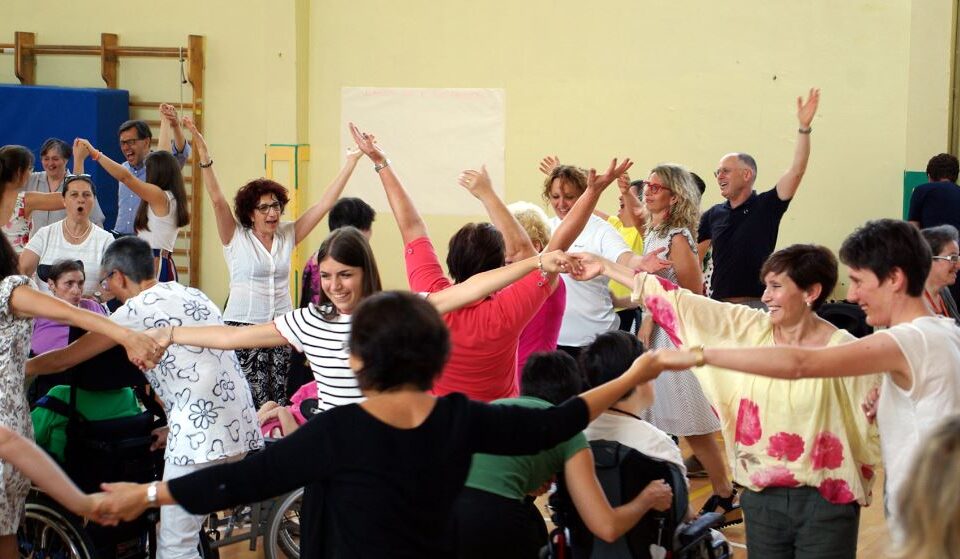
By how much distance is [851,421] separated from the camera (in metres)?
2.65

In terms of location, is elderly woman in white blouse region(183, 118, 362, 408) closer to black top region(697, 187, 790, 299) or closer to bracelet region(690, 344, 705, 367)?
black top region(697, 187, 790, 299)

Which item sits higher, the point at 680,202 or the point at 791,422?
the point at 680,202

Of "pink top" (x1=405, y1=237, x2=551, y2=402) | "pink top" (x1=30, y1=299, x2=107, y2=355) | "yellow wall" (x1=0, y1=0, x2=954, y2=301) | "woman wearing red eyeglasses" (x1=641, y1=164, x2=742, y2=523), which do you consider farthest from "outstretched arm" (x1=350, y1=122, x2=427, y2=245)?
"yellow wall" (x1=0, y1=0, x2=954, y2=301)

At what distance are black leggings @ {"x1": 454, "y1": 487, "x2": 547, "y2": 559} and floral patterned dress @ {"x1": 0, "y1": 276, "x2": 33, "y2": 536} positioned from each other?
1344mm

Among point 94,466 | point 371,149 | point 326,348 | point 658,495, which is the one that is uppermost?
point 371,149

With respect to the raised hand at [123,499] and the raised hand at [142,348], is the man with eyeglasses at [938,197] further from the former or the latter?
the raised hand at [123,499]

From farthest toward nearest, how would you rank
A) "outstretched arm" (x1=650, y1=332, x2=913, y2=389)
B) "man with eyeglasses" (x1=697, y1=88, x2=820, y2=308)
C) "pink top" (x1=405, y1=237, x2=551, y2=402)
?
"man with eyeglasses" (x1=697, y1=88, x2=820, y2=308) → "pink top" (x1=405, y1=237, x2=551, y2=402) → "outstretched arm" (x1=650, y1=332, x2=913, y2=389)

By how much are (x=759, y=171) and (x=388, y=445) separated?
20.5 feet

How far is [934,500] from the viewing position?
156cm

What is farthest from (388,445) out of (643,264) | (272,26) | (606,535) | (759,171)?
(272,26)

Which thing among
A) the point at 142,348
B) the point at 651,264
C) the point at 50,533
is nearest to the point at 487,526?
the point at 142,348

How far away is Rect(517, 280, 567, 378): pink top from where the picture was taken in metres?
3.92

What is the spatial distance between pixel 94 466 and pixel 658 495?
1818 mm

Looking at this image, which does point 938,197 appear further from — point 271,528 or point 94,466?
point 94,466
